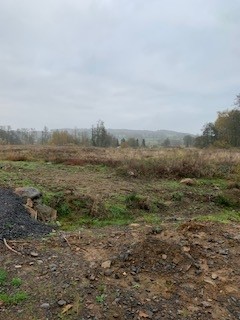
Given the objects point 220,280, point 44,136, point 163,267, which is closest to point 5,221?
point 163,267

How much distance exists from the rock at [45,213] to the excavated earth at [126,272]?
4.39 feet

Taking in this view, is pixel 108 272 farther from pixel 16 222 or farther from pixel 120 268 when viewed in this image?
pixel 16 222

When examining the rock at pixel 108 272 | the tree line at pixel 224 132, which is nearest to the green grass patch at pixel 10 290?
the rock at pixel 108 272

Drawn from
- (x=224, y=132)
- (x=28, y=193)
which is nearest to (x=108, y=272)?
(x=28, y=193)

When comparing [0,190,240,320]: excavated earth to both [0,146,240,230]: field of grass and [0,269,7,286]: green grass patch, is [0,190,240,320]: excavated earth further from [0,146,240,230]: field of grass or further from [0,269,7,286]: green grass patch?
[0,146,240,230]: field of grass

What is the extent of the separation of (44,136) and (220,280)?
76.3m

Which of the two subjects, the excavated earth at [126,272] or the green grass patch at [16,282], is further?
the green grass patch at [16,282]

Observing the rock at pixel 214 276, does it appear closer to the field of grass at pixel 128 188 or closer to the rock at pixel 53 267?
the rock at pixel 53 267

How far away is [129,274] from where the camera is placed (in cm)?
443

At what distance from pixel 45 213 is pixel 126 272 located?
3.49 meters

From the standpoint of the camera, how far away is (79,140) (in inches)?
2013

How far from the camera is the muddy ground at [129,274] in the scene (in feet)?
12.6

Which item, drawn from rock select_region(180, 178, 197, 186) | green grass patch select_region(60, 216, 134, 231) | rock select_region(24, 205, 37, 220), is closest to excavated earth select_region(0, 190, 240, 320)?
rock select_region(24, 205, 37, 220)

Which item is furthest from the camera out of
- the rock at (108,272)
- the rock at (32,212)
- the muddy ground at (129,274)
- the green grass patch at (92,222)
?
the green grass patch at (92,222)
